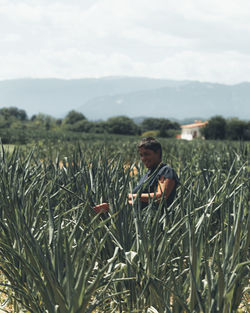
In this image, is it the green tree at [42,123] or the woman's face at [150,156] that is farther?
the green tree at [42,123]

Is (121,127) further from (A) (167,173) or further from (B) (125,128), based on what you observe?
(A) (167,173)

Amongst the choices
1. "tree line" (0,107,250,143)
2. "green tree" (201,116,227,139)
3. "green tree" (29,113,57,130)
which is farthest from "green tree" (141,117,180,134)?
"green tree" (201,116,227,139)

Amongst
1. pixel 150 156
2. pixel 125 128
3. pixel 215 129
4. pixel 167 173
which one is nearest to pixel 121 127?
pixel 125 128

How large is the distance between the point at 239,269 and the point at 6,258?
1.68 m

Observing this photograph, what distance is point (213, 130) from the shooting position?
73438mm

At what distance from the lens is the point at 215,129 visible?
73.2m

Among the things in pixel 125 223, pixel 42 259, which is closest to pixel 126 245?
pixel 125 223

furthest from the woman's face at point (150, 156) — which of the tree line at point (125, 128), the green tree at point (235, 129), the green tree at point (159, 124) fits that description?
the green tree at point (159, 124)

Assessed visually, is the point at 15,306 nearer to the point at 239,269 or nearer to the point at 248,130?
the point at 239,269

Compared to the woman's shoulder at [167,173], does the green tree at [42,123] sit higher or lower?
higher

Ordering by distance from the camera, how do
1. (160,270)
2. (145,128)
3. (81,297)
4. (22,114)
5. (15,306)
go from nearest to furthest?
(81,297)
(160,270)
(15,306)
(145,128)
(22,114)

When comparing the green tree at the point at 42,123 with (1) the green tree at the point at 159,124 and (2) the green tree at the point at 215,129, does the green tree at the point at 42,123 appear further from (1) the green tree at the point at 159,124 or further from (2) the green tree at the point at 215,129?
(2) the green tree at the point at 215,129

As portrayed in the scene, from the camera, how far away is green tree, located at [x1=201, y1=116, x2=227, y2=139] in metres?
73.2

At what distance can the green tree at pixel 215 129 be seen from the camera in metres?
73.2
